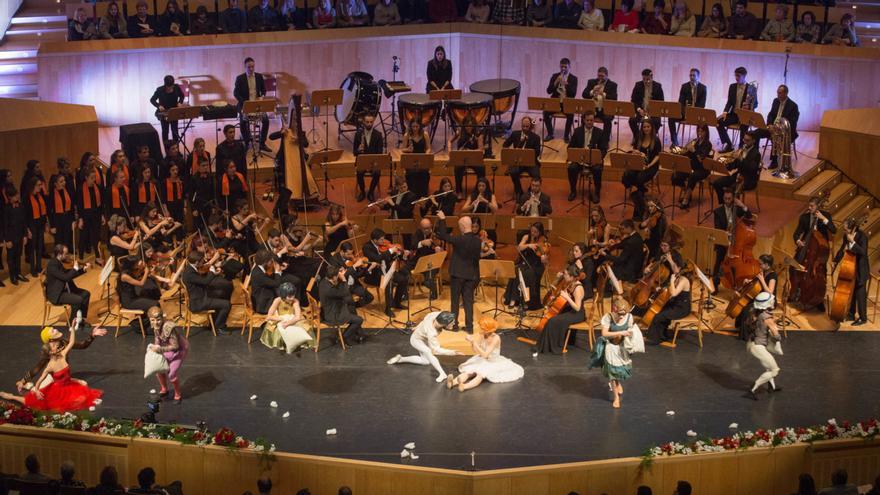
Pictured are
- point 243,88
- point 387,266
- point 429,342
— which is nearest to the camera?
point 429,342

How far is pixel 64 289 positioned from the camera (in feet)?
41.9

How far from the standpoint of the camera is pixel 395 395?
448 inches

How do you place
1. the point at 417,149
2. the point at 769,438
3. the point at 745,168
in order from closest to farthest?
the point at 769,438 < the point at 745,168 < the point at 417,149

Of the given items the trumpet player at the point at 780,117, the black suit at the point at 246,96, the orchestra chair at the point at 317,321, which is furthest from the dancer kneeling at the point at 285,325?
the trumpet player at the point at 780,117

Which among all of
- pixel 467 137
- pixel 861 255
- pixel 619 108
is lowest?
pixel 861 255

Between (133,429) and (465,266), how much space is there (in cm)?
421

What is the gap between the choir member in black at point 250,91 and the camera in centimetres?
1677

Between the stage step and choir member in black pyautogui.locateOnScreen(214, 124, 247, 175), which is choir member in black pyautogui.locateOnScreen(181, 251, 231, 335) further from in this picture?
the stage step

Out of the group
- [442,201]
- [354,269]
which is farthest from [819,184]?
[354,269]

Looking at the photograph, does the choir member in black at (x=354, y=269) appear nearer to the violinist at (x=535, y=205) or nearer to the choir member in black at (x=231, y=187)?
the violinist at (x=535, y=205)

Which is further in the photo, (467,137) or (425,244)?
(467,137)

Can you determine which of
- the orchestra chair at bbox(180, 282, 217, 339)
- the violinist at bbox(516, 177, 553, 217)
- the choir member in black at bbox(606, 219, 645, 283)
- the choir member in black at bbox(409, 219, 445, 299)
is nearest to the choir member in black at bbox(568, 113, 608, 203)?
the violinist at bbox(516, 177, 553, 217)

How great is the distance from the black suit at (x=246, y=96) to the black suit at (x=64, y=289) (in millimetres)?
4377

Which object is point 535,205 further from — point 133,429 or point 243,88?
point 133,429
